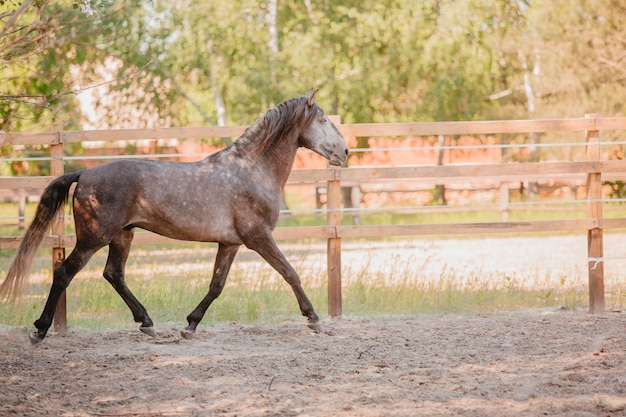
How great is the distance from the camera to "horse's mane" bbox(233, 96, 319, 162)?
6.14 m

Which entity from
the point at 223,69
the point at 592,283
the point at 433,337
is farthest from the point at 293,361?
the point at 223,69

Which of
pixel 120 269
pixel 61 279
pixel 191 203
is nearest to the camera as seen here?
pixel 61 279

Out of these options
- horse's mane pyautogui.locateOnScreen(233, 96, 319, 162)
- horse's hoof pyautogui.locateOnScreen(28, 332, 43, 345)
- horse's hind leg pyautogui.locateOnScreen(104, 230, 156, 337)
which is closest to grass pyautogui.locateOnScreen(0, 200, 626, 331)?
horse's hind leg pyautogui.locateOnScreen(104, 230, 156, 337)

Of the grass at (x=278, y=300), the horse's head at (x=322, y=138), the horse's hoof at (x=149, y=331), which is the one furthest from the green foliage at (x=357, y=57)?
the horse's hoof at (x=149, y=331)

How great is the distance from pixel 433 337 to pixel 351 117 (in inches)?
590

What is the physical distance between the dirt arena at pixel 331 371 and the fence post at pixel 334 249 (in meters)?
0.42

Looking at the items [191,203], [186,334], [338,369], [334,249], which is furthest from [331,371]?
[334,249]

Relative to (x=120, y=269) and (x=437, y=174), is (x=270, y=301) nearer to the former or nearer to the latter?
(x=120, y=269)

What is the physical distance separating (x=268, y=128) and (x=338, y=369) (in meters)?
2.14

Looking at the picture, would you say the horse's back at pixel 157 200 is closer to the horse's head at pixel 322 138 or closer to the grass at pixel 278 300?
the horse's head at pixel 322 138

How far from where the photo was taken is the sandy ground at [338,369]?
4.06 metres

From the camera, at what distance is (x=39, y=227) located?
226 inches

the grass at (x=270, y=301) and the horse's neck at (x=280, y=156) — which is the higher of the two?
the horse's neck at (x=280, y=156)

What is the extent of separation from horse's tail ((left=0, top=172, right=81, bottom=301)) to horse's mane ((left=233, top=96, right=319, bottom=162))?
131cm
